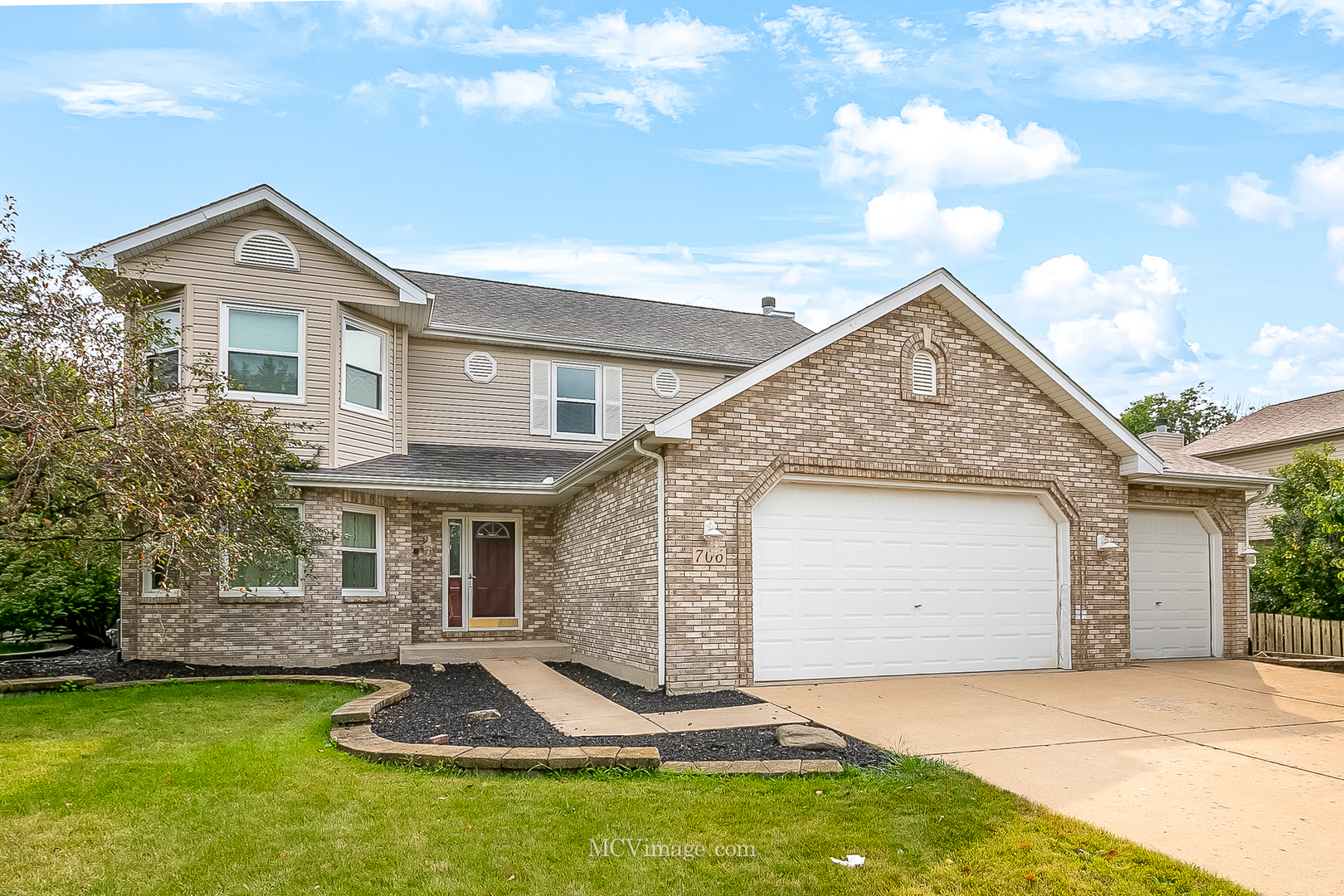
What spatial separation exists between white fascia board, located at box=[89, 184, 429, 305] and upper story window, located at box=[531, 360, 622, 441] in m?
3.06

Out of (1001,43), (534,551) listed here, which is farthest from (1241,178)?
(534,551)

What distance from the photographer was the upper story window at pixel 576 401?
642 inches

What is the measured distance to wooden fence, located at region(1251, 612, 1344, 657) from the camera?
46.3ft

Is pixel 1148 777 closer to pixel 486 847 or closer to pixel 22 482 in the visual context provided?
pixel 486 847

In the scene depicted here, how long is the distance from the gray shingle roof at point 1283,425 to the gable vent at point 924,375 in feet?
57.5

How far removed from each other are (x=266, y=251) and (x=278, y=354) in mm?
1656

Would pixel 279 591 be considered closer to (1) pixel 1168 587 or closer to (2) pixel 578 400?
(2) pixel 578 400

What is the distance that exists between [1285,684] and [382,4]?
44.9 feet

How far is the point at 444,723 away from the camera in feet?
27.2

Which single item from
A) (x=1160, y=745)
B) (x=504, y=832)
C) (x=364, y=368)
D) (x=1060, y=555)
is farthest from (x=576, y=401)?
(x=504, y=832)

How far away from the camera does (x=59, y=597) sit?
1566 centimetres

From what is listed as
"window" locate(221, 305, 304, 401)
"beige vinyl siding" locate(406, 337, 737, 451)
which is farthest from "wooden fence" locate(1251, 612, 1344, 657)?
"window" locate(221, 305, 304, 401)

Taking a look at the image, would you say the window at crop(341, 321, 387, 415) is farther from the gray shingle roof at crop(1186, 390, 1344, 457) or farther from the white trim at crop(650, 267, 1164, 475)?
the gray shingle roof at crop(1186, 390, 1344, 457)

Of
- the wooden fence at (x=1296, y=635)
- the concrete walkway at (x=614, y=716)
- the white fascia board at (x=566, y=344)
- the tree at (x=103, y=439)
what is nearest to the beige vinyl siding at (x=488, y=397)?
the white fascia board at (x=566, y=344)
